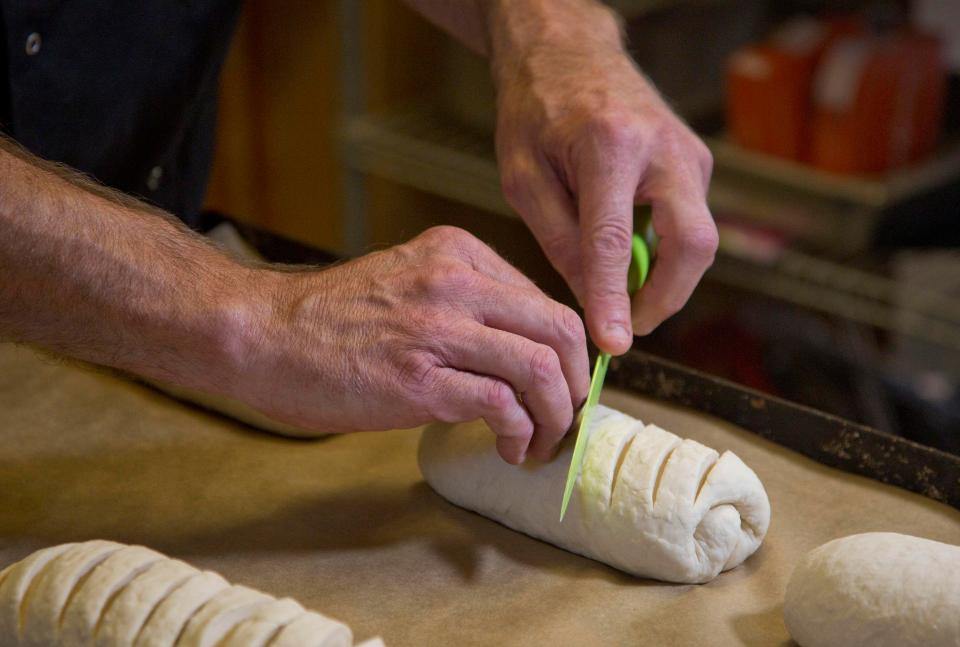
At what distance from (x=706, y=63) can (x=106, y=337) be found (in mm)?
2053

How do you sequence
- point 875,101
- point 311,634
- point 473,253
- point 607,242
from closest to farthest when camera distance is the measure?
point 311,634 < point 473,253 < point 607,242 < point 875,101

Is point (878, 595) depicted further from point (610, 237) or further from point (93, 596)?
point (93, 596)

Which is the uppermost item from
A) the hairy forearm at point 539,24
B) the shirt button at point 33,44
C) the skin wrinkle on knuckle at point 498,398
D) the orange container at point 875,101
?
the shirt button at point 33,44

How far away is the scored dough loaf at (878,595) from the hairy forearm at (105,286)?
656 mm

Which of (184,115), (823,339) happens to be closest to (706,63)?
(823,339)

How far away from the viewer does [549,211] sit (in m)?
1.56

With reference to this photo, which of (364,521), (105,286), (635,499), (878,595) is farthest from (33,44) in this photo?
(878,595)

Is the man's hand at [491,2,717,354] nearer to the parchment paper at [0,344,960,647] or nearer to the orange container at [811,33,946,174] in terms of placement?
the parchment paper at [0,344,960,647]

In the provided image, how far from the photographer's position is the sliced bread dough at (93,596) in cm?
112

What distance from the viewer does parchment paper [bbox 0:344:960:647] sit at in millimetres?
1285

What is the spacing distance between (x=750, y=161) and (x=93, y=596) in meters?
1.89

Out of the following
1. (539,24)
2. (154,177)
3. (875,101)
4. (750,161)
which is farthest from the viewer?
(750,161)

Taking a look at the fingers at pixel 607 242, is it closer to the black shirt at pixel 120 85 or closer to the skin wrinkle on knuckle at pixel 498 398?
the skin wrinkle on knuckle at pixel 498 398

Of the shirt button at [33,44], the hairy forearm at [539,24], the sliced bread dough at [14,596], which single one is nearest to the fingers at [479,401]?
the sliced bread dough at [14,596]
